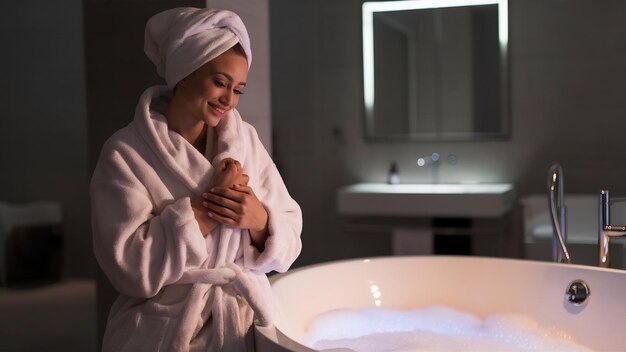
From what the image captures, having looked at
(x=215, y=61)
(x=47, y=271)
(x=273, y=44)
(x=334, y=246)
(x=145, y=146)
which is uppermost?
(x=273, y=44)

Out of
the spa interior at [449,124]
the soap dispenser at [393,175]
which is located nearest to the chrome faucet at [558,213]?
the spa interior at [449,124]

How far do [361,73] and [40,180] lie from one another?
105 inches

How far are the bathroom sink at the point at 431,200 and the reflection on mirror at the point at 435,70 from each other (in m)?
0.40

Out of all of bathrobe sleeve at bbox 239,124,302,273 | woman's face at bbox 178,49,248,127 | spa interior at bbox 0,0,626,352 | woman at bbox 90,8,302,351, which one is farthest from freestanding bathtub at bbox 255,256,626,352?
woman's face at bbox 178,49,248,127

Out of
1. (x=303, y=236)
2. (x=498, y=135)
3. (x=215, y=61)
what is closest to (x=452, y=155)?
(x=498, y=135)

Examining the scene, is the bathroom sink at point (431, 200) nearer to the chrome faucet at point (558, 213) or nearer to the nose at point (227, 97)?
the chrome faucet at point (558, 213)

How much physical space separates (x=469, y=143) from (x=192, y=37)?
301 centimetres

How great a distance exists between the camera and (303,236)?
4562 mm

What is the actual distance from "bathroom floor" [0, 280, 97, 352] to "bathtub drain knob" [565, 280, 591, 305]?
1.46 meters

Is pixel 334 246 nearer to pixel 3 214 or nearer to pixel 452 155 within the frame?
pixel 452 155

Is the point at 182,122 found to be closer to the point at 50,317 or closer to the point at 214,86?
the point at 214,86

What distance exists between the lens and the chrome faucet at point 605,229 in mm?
2252

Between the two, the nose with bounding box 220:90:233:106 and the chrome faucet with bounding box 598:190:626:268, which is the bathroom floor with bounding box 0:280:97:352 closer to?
the nose with bounding box 220:90:233:106

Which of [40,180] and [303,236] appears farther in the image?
[303,236]
